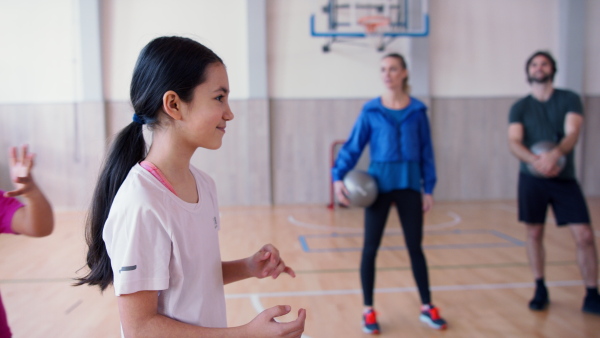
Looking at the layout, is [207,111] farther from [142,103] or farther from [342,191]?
[342,191]

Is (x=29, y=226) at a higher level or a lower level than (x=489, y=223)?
higher

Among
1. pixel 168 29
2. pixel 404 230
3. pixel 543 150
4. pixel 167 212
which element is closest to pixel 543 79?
pixel 543 150

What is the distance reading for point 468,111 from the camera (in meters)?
7.44

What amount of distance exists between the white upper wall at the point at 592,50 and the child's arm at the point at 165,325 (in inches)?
319

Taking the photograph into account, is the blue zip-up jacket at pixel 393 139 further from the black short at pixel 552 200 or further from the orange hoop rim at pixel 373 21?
the orange hoop rim at pixel 373 21

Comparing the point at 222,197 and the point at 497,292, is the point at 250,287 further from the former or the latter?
the point at 222,197

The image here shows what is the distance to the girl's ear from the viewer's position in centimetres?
100

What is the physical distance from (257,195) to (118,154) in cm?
A: 617

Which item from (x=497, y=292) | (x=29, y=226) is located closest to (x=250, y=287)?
(x=497, y=292)

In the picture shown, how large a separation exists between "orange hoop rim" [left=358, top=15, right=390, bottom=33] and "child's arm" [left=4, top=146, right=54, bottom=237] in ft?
18.1

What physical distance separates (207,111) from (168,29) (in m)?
6.47

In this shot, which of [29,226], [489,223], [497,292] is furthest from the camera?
[489,223]

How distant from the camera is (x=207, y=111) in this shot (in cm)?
103

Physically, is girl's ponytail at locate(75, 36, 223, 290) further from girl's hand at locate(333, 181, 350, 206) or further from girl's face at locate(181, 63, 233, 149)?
girl's hand at locate(333, 181, 350, 206)
